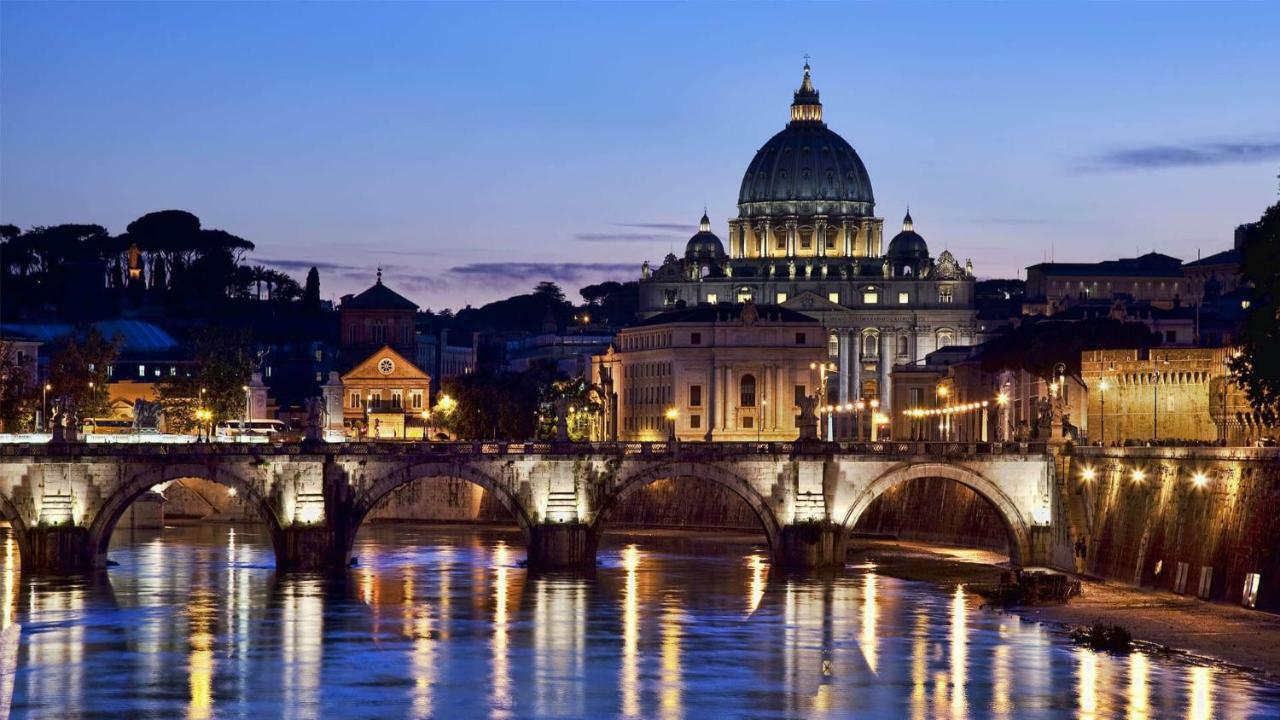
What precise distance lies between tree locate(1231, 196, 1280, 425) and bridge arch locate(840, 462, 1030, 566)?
15272 mm

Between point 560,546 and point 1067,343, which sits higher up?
point 1067,343

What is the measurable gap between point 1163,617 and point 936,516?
4022 centimetres

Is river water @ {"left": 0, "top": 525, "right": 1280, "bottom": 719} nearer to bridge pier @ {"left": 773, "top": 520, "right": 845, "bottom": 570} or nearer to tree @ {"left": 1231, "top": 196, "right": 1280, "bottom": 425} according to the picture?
bridge pier @ {"left": 773, "top": 520, "right": 845, "bottom": 570}

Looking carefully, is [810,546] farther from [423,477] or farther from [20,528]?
[20,528]

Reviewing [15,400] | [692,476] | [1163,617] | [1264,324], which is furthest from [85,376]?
[1163,617]

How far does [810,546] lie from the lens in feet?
343

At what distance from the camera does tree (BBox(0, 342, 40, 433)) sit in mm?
140750

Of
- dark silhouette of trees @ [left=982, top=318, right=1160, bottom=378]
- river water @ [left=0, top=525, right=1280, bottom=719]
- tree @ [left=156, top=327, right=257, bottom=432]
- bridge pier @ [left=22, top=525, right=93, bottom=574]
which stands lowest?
river water @ [left=0, top=525, right=1280, bottom=719]

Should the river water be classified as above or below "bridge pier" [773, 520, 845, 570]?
below

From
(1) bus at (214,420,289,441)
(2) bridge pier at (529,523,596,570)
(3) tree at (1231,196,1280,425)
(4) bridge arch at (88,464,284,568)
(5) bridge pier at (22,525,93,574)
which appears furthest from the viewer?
(1) bus at (214,420,289,441)

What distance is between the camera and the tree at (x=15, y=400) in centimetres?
14075

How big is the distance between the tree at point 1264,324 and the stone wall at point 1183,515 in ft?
7.52

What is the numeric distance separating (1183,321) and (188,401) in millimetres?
67918

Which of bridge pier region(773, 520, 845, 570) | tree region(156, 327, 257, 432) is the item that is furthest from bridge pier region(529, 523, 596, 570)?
tree region(156, 327, 257, 432)
